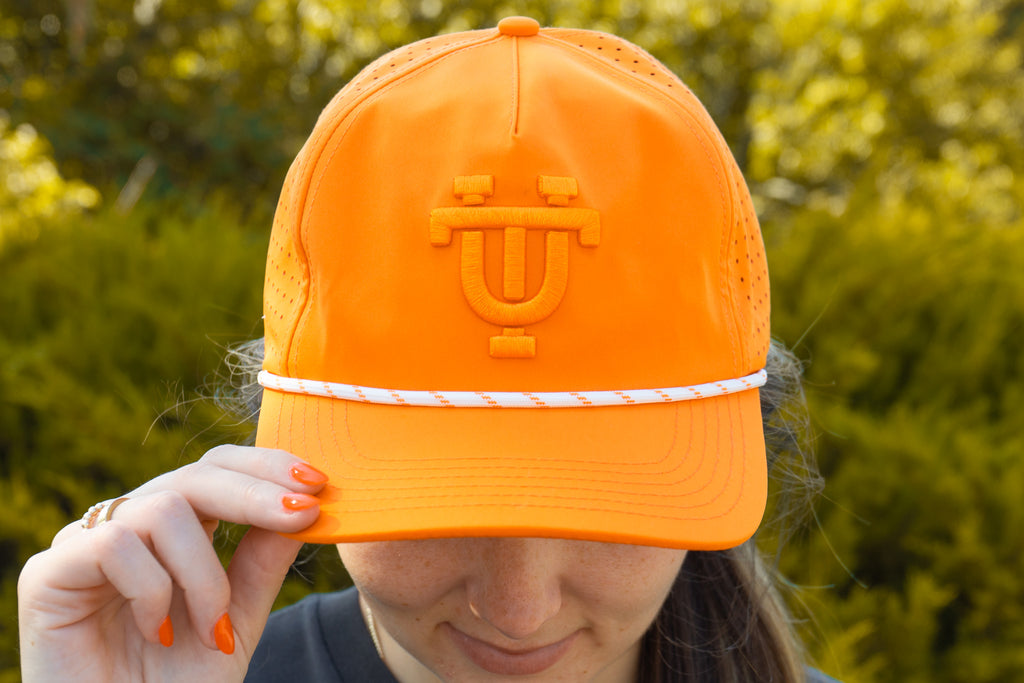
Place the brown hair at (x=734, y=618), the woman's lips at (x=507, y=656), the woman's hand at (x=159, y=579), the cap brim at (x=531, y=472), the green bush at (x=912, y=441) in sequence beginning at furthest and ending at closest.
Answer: the green bush at (x=912, y=441) < the brown hair at (x=734, y=618) < the woman's lips at (x=507, y=656) < the woman's hand at (x=159, y=579) < the cap brim at (x=531, y=472)

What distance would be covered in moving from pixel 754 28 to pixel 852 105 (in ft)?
4.14

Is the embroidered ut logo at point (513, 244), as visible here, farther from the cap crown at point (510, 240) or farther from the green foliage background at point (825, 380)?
Answer: the green foliage background at point (825, 380)

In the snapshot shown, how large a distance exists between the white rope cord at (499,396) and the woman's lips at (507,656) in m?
0.41

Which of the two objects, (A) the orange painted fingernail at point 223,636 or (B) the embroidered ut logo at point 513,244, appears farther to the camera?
(A) the orange painted fingernail at point 223,636

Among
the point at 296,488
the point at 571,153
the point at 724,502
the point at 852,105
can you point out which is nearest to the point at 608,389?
the point at 724,502

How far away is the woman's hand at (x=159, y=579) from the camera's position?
1261 mm

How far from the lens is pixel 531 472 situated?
1173mm

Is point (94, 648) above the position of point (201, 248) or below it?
below

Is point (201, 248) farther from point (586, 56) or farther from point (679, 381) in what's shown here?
point (679, 381)

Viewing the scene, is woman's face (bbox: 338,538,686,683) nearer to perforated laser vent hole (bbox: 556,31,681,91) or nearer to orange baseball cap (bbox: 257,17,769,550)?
orange baseball cap (bbox: 257,17,769,550)

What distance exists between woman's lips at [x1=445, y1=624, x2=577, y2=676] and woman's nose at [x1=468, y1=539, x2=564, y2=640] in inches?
3.3

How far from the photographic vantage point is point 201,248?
3674mm

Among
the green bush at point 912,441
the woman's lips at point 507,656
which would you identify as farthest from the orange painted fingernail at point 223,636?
the green bush at point 912,441

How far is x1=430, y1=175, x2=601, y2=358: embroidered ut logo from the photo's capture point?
3.98 ft
